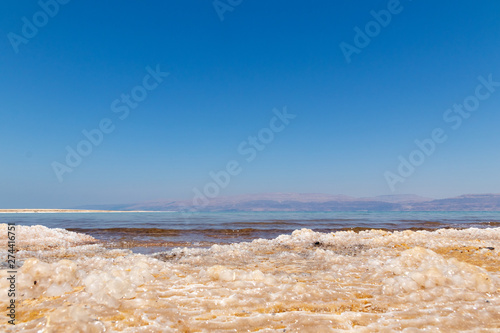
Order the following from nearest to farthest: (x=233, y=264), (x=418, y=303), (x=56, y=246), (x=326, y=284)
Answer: (x=418, y=303), (x=326, y=284), (x=233, y=264), (x=56, y=246)

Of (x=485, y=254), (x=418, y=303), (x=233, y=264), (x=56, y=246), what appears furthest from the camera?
(x=56, y=246)

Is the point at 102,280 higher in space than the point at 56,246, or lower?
higher

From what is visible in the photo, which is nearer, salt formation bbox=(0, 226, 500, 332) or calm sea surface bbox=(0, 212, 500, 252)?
salt formation bbox=(0, 226, 500, 332)

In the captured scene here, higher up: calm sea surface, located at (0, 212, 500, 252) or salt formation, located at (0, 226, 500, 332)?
salt formation, located at (0, 226, 500, 332)

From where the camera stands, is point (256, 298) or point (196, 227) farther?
point (196, 227)

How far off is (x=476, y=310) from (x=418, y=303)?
1.89ft

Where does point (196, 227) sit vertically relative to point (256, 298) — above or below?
below

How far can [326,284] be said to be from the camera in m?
4.45

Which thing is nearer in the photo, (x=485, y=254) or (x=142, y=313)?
(x=142, y=313)

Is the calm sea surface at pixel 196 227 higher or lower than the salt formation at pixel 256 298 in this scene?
lower

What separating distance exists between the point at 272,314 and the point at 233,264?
3.44 m

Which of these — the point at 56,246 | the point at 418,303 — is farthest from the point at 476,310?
the point at 56,246

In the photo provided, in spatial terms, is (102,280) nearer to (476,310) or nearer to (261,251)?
(476,310)

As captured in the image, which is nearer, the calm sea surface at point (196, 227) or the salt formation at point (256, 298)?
the salt formation at point (256, 298)
